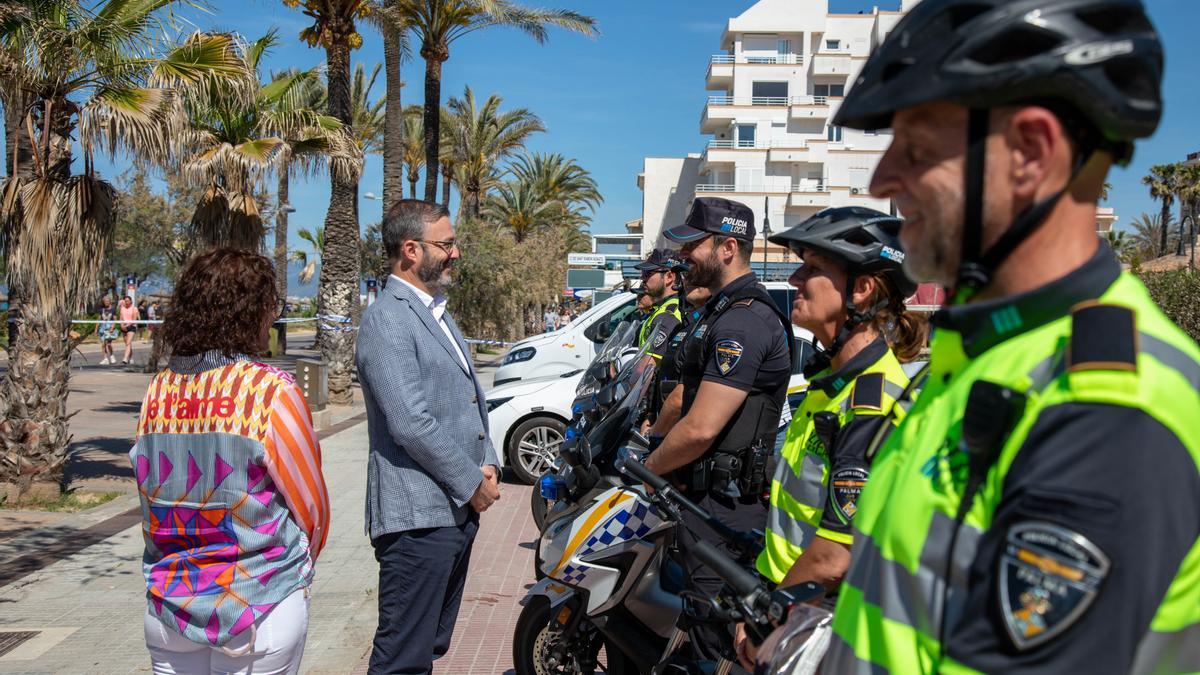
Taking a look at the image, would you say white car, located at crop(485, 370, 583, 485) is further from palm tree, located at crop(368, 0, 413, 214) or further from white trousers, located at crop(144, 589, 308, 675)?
palm tree, located at crop(368, 0, 413, 214)

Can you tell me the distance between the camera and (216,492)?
116 inches

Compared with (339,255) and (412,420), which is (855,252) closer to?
(412,420)

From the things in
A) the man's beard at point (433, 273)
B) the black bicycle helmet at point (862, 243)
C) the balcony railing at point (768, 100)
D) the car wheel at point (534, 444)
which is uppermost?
the balcony railing at point (768, 100)

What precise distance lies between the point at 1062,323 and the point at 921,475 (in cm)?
24

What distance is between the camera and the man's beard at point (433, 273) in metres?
4.06

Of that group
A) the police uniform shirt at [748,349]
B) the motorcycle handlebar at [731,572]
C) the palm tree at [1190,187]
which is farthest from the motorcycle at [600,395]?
the palm tree at [1190,187]

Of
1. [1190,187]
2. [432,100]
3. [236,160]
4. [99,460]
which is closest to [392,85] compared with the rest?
[432,100]

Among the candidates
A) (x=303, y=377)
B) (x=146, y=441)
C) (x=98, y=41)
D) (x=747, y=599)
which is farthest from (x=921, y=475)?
(x=303, y=377)

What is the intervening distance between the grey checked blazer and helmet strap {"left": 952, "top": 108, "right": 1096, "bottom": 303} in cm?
274

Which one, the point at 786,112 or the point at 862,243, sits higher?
the point at 786,112

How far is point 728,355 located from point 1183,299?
1311 centimetres

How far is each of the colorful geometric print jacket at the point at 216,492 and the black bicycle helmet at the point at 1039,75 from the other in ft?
7.65

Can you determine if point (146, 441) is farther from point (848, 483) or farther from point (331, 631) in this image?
point (331, 631)

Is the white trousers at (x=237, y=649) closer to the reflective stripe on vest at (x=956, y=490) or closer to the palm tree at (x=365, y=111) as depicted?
the reflective stripe on vest at (x=956, y=490)
